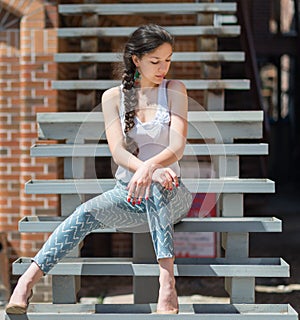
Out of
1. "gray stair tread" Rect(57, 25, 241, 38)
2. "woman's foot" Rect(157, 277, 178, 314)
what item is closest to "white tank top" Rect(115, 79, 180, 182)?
"woman's foot" Rect(157, 277, 178, 314)

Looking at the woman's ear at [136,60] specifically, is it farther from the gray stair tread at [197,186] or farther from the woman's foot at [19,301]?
the woman's foot at [19,301]

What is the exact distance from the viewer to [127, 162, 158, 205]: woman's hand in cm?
328

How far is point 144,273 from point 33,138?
6.64 ft

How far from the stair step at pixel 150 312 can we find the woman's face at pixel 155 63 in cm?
115

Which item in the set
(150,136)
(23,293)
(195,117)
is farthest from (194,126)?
(23,293)

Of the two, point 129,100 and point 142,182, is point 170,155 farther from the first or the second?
point 129,100

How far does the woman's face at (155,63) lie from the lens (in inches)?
135

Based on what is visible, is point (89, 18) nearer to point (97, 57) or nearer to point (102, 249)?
point (97, 57)

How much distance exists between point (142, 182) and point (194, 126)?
1062 mm

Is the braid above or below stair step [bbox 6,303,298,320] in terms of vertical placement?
above

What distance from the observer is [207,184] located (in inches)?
154

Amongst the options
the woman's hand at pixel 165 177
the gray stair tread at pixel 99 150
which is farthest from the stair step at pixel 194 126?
the woman's hand at pixel 165 177

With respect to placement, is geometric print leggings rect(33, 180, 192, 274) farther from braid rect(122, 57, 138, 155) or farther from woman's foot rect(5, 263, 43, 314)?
braid rect(122, 57, 138, 155)

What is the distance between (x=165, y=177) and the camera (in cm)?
329
